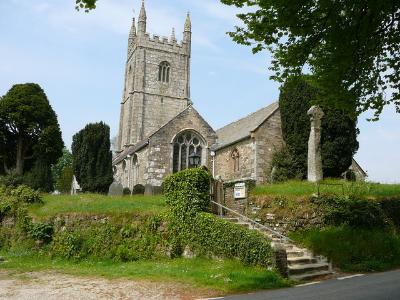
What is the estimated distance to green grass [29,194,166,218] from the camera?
1600 centimetres

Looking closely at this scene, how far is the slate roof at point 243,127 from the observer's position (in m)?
28.2

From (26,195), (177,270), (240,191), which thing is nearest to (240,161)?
(240,191)

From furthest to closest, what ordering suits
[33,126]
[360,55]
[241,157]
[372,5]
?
[241,157] → [33,126] → [360,55] → [372,5]

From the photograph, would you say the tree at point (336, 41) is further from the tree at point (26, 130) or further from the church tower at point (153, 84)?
the church tower at point (153, 84)

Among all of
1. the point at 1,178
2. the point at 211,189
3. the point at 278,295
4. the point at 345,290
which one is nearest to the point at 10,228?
the point at 1,178

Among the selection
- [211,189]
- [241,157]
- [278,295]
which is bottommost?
[278,295]

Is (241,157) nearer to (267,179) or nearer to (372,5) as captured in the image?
(267,179)

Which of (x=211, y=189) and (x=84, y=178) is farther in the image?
(x=84, y=178)

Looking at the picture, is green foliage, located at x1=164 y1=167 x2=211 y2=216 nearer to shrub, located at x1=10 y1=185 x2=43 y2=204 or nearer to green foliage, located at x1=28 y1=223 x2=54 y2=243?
green foliage, located at x1=28 y1=223 x2=54 y2=243

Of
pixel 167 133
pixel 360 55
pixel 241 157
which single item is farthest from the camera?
pixel 167 133

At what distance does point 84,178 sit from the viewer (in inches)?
1043

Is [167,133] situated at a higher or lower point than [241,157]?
higher

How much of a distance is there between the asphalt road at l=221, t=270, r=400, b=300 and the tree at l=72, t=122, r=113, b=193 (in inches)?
699

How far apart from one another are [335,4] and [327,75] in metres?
2.05
